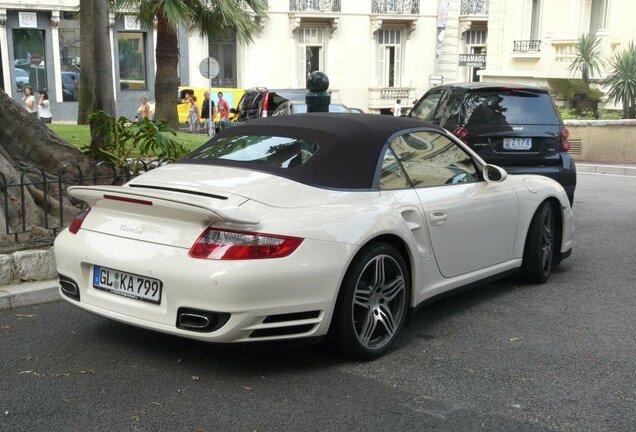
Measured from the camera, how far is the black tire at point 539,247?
20.4ft

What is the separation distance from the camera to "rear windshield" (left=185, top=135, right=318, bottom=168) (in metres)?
4.76

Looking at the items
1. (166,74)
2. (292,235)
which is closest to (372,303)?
(292,235)

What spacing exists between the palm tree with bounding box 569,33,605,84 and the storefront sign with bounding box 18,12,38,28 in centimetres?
2250

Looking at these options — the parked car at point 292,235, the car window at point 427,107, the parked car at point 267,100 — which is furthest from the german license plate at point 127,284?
the parked car at point 267,100

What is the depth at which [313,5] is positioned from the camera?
122ft

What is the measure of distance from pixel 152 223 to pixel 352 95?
1394 inches

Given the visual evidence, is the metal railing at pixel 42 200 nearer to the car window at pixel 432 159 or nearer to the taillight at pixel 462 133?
the car window at pixel 432 159

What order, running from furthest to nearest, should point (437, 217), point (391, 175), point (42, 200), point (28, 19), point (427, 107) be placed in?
point (28, 19) → point (427, 107) → point (42, 200) → point (437, 217) → point (391, 175)

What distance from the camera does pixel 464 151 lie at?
18.8 feet

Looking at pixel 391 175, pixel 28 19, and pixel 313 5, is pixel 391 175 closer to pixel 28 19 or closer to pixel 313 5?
pixel 28 19

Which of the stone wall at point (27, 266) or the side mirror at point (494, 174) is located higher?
the side mirror at point (494, 174)

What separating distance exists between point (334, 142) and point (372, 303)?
3.52 feet

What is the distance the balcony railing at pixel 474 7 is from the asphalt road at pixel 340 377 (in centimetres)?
3718

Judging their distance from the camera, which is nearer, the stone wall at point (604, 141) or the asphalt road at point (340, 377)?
the asphalt road at point (340, 377)
